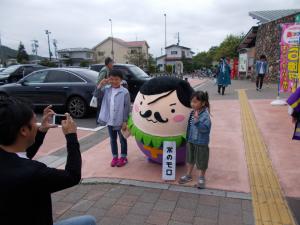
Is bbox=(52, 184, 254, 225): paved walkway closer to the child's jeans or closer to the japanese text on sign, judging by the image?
the japanese text on sign

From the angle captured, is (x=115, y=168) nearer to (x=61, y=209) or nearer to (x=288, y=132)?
(x=61, y=209)

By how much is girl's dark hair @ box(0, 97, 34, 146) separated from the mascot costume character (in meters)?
2.77

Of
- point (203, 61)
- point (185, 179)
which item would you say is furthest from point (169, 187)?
point (203, 61)

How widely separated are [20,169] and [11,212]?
22 cm

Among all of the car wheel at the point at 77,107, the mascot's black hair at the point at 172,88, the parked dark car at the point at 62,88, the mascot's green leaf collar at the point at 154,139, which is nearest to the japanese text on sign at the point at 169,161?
the mascot's green leaf collar at the point at 154,139

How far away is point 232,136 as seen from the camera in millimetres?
6746

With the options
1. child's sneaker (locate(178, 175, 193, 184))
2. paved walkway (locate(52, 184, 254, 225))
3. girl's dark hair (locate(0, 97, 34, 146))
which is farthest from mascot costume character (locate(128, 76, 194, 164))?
girl's dark hair (locate(0, 97, 34, 146))

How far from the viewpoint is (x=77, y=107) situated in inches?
360

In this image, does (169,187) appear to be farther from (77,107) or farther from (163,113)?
(77,107)

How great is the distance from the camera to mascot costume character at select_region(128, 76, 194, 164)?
429cm

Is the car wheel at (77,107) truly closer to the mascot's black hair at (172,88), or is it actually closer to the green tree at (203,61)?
the mascot's black hair at (172,88)

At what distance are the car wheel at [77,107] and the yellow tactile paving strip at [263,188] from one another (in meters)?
4.74

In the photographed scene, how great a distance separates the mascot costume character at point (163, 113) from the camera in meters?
4.29

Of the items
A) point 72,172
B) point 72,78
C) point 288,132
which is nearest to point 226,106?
point 288,132
